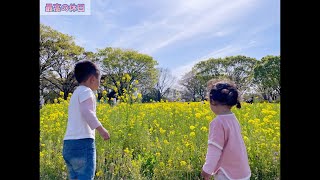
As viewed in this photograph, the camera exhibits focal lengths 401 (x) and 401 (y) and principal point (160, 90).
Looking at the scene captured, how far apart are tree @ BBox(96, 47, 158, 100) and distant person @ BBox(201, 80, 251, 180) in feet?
1.90

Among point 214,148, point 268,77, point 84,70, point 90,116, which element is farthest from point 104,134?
point 268,77

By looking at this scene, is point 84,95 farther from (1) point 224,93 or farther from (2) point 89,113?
(1) point 224,93

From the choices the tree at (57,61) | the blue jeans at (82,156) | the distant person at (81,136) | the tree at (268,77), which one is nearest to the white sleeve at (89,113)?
the distant person at (81,136)

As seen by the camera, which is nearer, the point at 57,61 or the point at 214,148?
the point at 214,148

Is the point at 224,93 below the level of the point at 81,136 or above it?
above

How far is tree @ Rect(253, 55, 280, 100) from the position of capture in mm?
2414

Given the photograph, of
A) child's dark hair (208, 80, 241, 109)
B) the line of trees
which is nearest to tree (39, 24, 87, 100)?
the line of trees

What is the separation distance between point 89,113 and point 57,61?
2.66ft

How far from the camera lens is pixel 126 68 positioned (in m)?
2.86
